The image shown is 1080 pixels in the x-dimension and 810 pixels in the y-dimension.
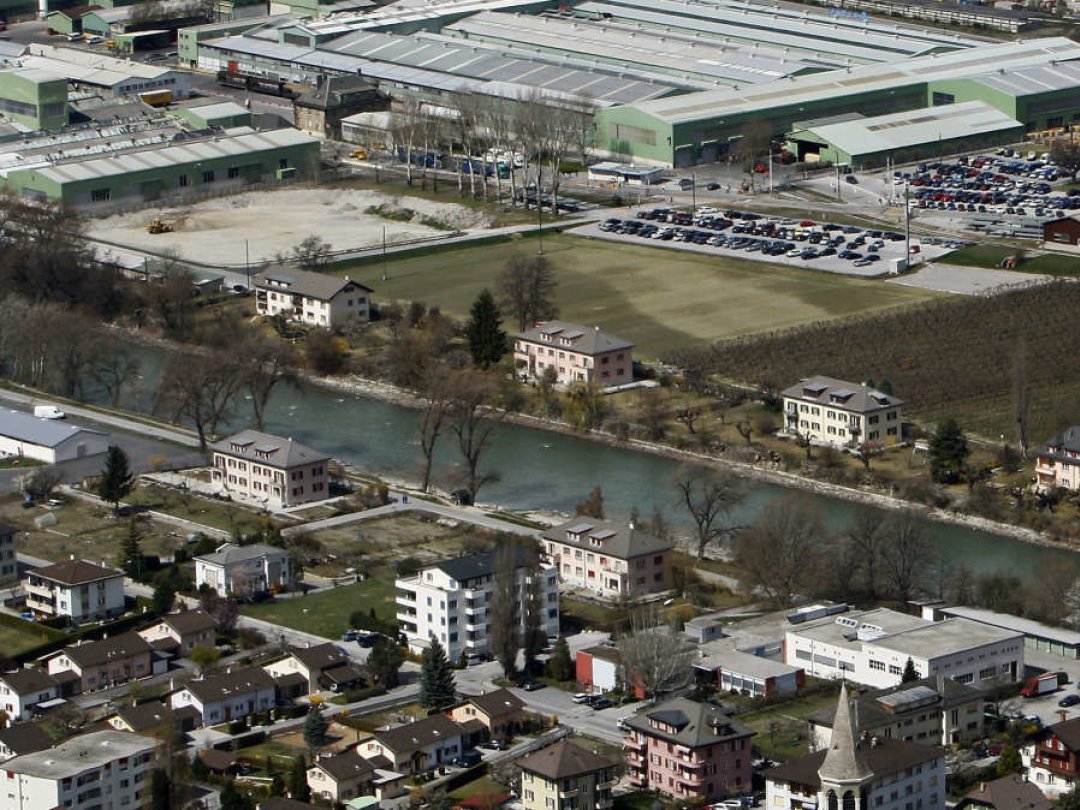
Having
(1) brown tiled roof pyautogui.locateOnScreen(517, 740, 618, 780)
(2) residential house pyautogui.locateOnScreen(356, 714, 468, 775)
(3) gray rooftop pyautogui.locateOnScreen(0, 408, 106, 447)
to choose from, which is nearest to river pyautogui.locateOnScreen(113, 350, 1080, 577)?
(3) gray rooftop pyautogui.locateOnScreen(0, 408, 106, 447)

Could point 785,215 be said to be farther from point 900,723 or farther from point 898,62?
point 900,723

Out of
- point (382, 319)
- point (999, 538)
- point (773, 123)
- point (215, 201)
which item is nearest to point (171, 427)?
point (382, 319)

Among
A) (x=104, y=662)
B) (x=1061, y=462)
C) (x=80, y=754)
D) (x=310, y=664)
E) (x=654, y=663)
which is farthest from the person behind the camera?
(x=1061, y=462)

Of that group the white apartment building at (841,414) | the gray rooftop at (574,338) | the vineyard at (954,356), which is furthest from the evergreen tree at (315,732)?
the gray rooftop at (574,338)

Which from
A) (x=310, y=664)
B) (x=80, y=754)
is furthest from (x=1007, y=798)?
(x=80, y=754)

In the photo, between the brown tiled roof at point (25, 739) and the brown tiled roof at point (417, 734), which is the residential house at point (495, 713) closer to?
the brown tiled roof at point (417, 734)

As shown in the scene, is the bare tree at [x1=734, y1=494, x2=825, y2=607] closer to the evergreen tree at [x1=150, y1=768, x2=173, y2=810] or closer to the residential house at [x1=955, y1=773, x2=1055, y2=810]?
the residential house at [x1=955, y1=773, x2=1055, y2=810]

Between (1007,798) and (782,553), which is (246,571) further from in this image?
(1007,798)
